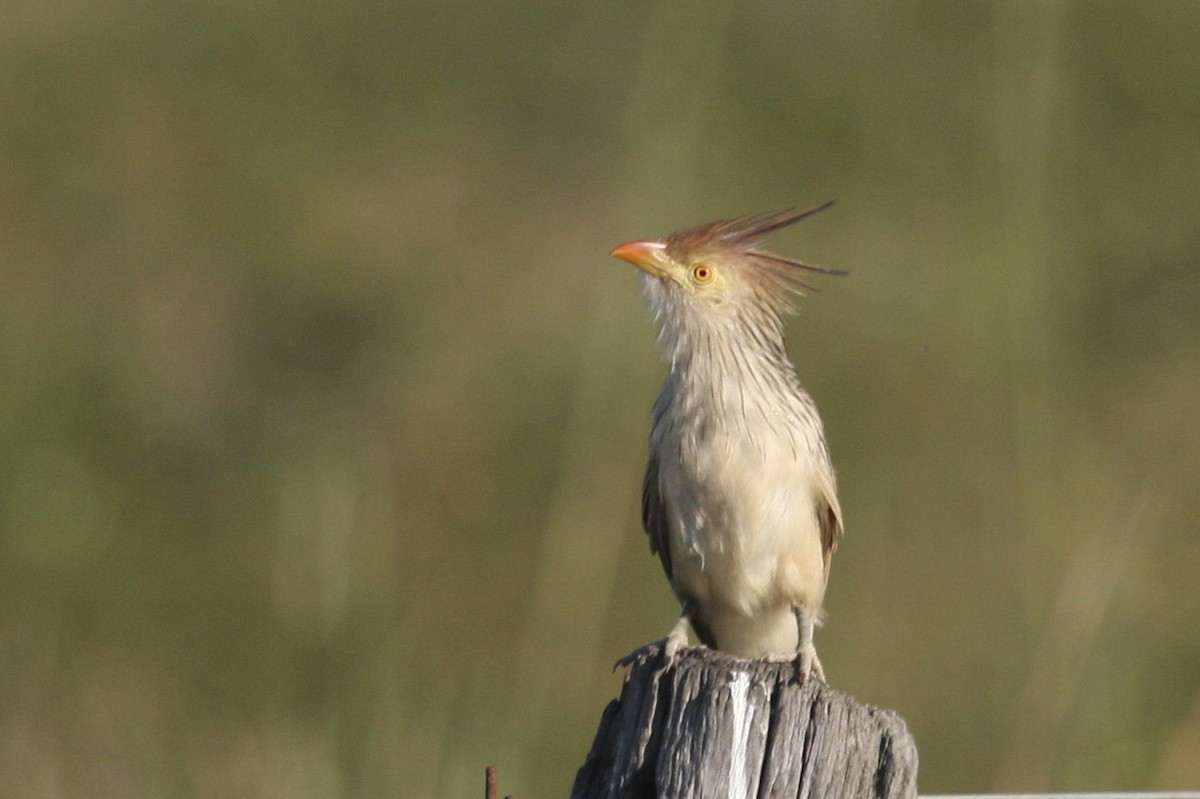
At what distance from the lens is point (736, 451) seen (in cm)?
420

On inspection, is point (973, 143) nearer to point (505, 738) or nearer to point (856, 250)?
point (856, 250)

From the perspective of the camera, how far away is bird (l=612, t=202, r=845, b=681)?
13.8 ft

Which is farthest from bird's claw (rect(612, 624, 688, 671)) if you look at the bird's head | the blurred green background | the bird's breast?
the blurred green background

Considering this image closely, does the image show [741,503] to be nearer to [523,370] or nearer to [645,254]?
[645,254]

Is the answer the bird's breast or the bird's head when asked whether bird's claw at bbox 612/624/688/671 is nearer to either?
the bird's breast

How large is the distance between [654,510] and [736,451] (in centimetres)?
31

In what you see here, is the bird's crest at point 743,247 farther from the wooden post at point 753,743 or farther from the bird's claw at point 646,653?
the wooden post at point 753,743

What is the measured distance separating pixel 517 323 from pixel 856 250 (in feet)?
5.01

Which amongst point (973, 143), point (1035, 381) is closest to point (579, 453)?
point (1035, 381)

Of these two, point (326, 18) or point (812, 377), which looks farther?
point (326, 18)

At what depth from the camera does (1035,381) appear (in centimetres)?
508

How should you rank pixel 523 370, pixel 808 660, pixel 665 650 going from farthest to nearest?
1. pixel 523 370
2. pixel 808 660
3. pixel 665 650

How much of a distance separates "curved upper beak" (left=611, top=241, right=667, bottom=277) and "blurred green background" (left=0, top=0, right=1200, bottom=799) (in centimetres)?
76

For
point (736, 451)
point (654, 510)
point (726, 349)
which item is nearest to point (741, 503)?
point (736, 451)
